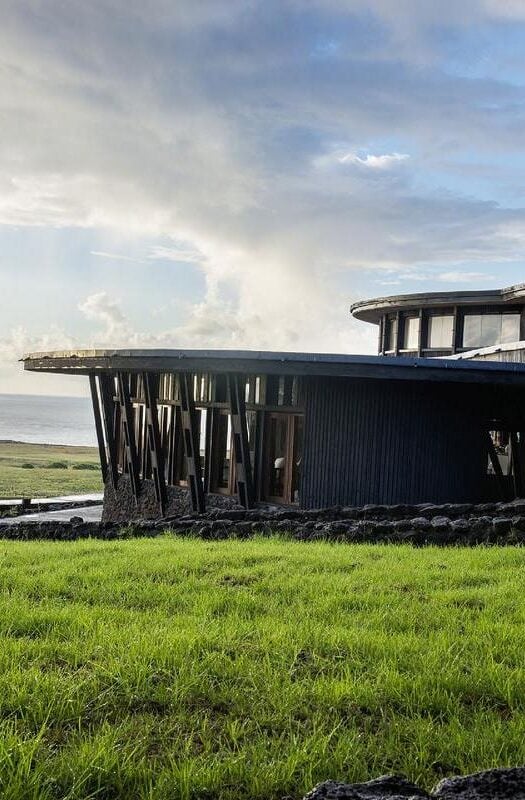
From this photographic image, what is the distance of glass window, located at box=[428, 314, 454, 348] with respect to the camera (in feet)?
102

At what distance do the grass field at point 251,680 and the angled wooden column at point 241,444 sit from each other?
33.3ft

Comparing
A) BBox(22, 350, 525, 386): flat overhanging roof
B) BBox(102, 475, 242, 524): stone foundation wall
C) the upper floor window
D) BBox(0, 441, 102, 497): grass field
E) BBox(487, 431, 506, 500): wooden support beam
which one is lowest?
BBox(0, 441, 102, 497): grass field

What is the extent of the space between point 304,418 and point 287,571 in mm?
9785

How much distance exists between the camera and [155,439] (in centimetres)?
2203

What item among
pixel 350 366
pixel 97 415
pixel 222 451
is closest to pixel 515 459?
pixel 350 366

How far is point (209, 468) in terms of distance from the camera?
2091cm

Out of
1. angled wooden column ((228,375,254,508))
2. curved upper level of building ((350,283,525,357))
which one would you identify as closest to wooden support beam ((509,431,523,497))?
angled wooden column ((228,375,254,508))

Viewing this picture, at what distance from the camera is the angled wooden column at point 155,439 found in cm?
2144

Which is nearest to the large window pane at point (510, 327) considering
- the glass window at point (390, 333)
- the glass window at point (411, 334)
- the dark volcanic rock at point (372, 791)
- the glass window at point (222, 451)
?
the glass window at point (411, 334)

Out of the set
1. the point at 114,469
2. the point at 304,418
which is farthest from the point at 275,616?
the point at 114,469

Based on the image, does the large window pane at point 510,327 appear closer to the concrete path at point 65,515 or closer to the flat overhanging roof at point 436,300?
the flat overhanging roof at point 436,300

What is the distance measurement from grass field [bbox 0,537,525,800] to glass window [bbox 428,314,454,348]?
23.3 metres

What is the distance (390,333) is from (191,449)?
16.3 m

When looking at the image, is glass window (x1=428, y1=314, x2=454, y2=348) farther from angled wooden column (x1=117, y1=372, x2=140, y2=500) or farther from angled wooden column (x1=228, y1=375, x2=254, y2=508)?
angled wooden column (x1=228, y1=375, x2=254, y2=508)
